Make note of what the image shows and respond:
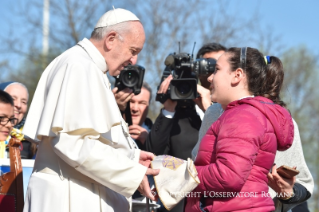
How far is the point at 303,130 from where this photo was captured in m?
17.8

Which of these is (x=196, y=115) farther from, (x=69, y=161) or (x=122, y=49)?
(x=69, y=161)

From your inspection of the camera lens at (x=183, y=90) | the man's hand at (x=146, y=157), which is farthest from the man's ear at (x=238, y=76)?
the camera lens at (x=183, y=90)

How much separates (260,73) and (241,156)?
0.72 meters

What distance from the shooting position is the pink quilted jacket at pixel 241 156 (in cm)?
294

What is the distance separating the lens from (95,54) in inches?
130

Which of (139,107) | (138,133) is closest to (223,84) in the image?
(138,133)

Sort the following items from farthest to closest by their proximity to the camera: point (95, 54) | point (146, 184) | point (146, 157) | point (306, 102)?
point (306, 102)
point (146, 157)
point (95, 54)
point (146, 184)

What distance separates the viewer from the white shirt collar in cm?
329

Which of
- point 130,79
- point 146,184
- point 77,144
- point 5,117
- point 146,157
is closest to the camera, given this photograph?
point 77,144

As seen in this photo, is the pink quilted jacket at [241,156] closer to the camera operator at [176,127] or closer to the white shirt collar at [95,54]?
the white shirt collar at [95,54]

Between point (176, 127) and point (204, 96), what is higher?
point (204, 96)

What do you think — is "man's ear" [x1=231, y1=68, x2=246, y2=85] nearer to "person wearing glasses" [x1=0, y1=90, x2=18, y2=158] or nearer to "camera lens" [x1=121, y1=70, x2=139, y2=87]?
"camera lens" [x1=121, y1=70, x2=139, y2=87]

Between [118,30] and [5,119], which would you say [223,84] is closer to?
[118,30]

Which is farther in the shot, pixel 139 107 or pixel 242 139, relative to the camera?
pixel 139 107
